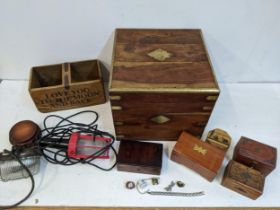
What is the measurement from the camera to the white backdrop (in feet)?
2.58

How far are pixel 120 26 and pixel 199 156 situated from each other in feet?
1.79

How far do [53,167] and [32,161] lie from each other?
7 cm

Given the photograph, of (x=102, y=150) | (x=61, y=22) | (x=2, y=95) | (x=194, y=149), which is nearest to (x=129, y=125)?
(x=102, y=150)

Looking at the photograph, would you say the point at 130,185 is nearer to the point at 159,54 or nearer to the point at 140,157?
the point at 140,157

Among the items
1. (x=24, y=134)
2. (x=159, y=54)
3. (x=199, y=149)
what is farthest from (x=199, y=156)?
(x=24, y=134)

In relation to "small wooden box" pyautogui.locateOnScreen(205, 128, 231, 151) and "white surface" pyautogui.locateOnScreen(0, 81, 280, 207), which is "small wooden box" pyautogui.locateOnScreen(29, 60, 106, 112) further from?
"small wooden box" pyautogui.locateOnScreen(205, 128, 231, 151)

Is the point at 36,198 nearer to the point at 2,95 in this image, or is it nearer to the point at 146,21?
the point at 2,95

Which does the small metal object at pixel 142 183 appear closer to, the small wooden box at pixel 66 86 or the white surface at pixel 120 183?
the white surface at pixel 120 183

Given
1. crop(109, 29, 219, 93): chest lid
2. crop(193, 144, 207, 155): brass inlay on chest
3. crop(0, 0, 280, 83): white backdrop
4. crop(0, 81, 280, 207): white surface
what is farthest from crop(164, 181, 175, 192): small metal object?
→ crop(0, 0, 280, 83): white backdrop

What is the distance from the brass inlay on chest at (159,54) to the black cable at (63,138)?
32cm

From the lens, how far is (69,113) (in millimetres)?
914

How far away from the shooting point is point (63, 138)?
2.67ft

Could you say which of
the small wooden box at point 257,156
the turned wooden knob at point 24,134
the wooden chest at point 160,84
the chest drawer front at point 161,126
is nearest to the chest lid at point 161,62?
the wooden chest at point 160,84

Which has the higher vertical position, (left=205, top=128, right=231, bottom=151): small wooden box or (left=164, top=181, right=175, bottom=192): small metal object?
(left=205, top=128, right=231, bottom=151): small wooden box
